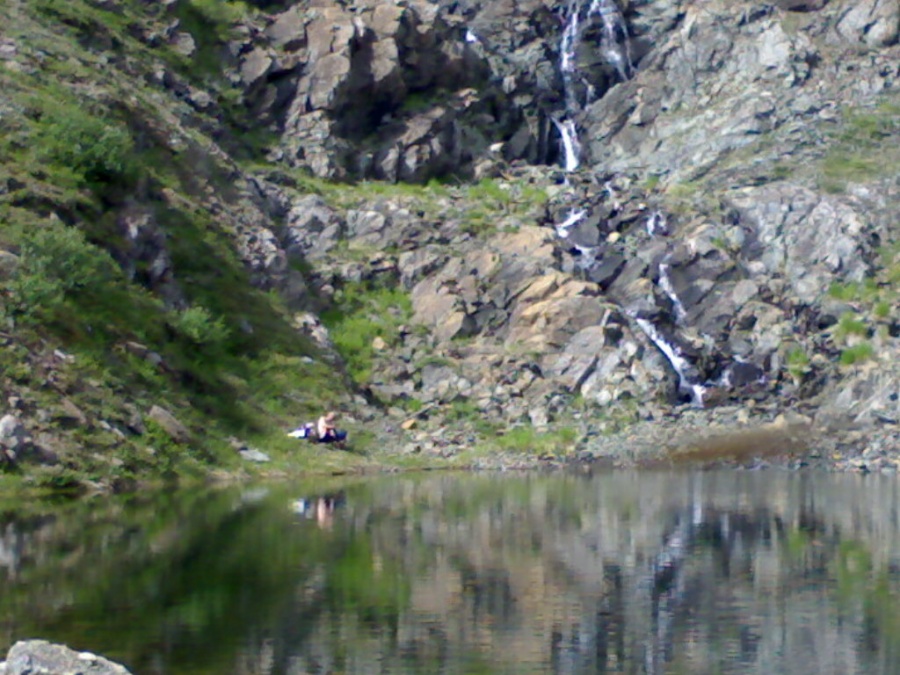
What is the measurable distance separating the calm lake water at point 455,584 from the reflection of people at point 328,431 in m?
9.20

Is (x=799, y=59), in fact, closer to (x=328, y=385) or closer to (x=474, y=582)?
(x=328, y=385)

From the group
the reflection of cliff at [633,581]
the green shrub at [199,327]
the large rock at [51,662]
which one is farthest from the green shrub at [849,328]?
the large rock at [51,662]

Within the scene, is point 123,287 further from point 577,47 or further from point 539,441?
point 577,47

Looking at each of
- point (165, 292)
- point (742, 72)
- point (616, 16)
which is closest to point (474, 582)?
point (165, 292)

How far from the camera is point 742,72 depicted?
234 feet

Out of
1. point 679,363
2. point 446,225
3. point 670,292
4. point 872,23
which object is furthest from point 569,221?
point 872,23

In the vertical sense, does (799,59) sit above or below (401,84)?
above

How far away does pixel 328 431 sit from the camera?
139 ft

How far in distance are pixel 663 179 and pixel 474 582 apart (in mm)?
47774

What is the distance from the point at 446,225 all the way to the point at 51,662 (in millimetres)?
46622

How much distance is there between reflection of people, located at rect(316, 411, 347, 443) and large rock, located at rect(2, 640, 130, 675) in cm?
2967

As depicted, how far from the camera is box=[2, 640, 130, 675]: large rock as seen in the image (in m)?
12.1

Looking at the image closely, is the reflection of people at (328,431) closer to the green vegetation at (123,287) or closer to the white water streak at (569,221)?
the green vegetation at (123,287)

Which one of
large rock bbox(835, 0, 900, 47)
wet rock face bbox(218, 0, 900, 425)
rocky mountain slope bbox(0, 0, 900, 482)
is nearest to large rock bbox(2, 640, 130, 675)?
rocky mountain slope bbox(0, 0, 900, 482)
